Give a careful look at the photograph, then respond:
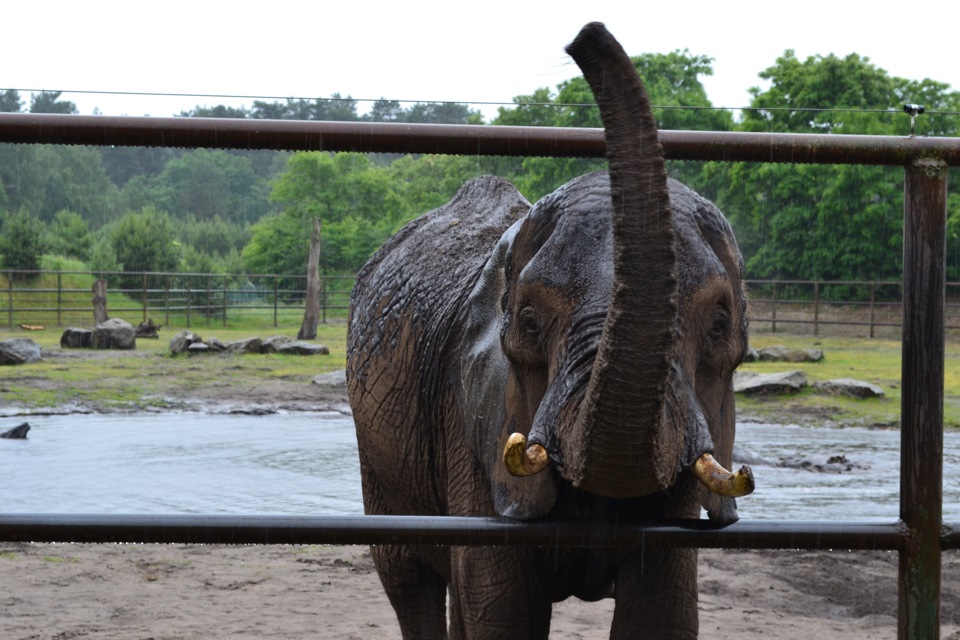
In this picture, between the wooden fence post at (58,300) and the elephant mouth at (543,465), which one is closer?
the elephant mouth at (543,465)

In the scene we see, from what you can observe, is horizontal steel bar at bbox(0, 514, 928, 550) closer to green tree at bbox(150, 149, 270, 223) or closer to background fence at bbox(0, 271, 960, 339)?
background fence at bbox(0, 271, 960, 339)

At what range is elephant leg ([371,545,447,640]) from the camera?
15.1 ft

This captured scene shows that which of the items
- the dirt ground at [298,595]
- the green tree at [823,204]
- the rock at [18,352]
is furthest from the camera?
the green tree at [823,204]

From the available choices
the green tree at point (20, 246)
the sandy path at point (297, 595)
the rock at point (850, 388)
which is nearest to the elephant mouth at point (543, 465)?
the sandy path at point (297, 595)

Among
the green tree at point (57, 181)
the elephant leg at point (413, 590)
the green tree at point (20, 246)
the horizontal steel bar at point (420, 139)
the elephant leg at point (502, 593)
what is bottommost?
the elephant leg at point (413, 590)

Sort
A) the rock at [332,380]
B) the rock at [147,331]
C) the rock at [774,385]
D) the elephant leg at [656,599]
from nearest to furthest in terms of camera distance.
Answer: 1. the elephant leg at [656,599]
2. the rock at [774,385]
3. the rock at [332,380]
4. the rock at [147,331]

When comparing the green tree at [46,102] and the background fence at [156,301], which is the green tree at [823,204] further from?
the green tree at [46,102]

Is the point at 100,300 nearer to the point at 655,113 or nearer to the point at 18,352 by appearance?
the point at 18,352

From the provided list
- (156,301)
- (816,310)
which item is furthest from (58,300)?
(816,310)

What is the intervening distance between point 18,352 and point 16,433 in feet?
22.3

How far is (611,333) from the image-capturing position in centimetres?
190

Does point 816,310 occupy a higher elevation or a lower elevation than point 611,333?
lower

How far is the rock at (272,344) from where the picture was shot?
23047 millimetres

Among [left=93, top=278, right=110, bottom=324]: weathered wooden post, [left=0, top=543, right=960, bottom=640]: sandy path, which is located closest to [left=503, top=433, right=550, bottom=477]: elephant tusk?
[left=0, top=543, right=960, bottom=640]: sandy path
